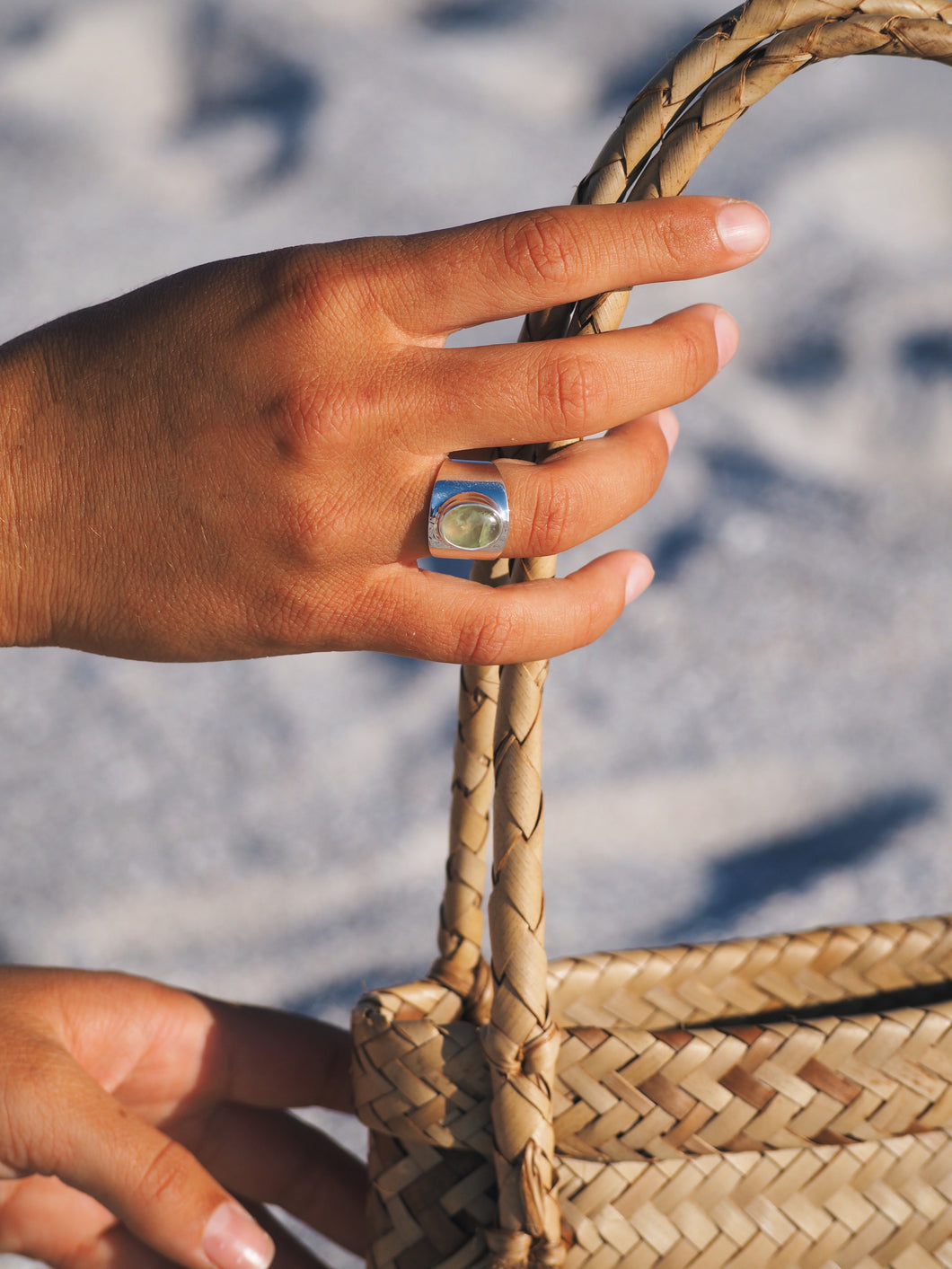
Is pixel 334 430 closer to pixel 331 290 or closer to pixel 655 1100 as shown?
pixel 331 290

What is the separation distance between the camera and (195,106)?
4.33 ft

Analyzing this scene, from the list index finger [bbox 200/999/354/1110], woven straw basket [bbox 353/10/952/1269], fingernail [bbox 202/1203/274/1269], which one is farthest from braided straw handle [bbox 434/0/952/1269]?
index finger [bbox 200/999/354/1110]

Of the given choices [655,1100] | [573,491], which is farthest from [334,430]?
[655,1100]

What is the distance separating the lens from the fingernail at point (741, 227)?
0.47m

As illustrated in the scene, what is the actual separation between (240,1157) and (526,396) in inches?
24.5

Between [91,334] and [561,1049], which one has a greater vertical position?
[91,334]

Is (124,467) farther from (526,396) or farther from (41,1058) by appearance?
(41,1058)

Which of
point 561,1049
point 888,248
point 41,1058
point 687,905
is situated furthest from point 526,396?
point 888,248

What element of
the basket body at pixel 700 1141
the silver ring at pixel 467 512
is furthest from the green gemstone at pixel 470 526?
the basket body at pixel 700 1141

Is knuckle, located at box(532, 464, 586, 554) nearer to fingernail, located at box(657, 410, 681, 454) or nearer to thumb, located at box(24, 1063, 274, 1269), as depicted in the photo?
fingernail, located at box(657, 410, 681, 454)

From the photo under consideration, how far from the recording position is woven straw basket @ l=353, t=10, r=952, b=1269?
1.64 feet

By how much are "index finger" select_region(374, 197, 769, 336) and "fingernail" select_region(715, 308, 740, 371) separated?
5 centimetres

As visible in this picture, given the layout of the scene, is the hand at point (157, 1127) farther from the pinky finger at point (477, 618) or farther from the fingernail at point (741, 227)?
the fingernail at point (741, 227)

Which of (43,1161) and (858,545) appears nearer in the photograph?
(43,1161)
